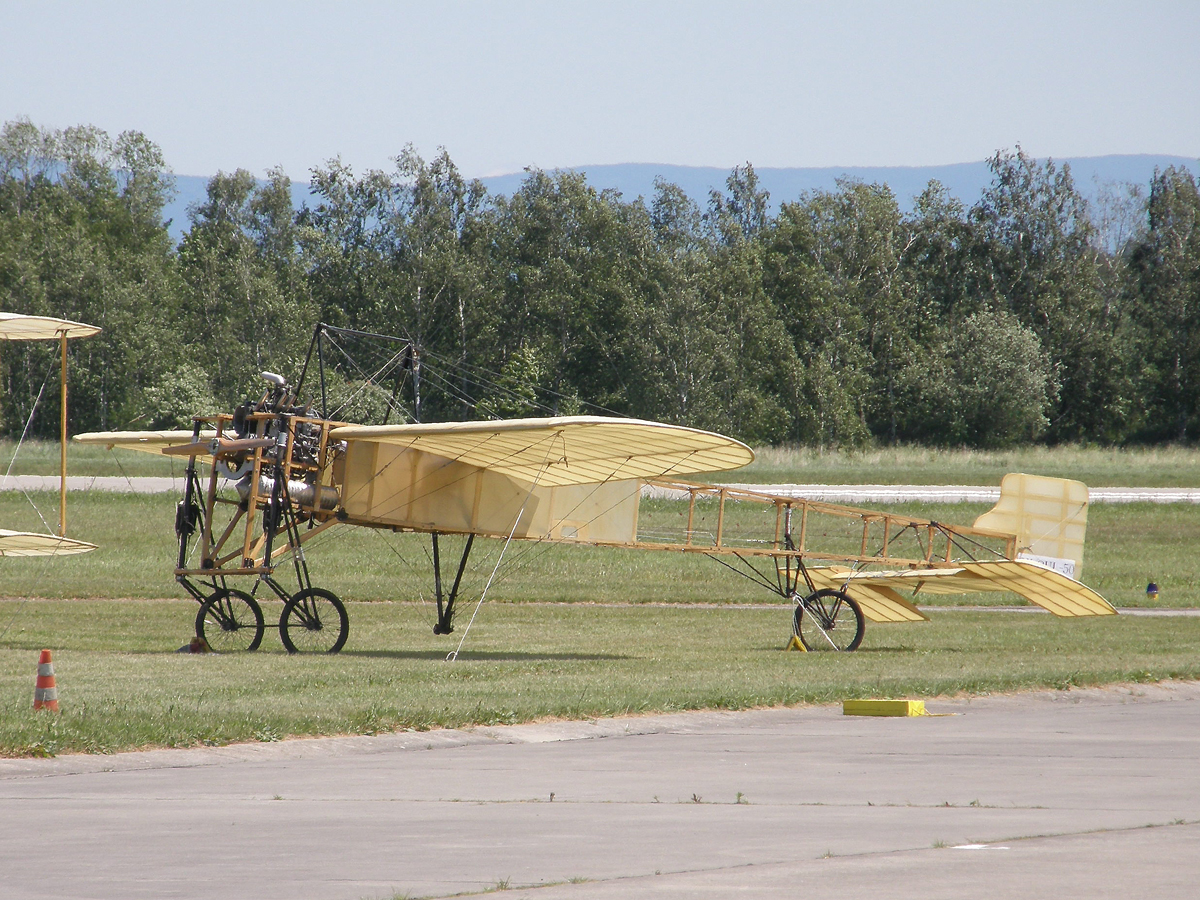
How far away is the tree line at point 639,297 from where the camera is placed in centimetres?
6106

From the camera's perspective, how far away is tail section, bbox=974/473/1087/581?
64.9 ft

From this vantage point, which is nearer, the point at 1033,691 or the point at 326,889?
the point at 326,889

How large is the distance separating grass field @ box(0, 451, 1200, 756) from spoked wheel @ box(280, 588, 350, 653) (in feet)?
1.22

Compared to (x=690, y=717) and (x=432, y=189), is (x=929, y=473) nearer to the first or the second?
(x=432, y=189)

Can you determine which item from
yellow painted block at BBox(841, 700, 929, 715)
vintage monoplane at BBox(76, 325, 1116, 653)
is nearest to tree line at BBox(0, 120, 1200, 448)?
vintage monoplane at BBox(76, 325, 1116, 653)

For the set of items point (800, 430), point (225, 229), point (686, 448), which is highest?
point (225, 229)

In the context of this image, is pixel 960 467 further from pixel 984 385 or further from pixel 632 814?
pixel 632 814

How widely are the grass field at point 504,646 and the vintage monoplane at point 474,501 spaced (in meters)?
0.74

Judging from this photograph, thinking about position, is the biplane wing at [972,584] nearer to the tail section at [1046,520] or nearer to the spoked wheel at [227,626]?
the tail section at [1046,520]

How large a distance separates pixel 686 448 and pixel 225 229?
6236 cm

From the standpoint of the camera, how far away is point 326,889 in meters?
5.02

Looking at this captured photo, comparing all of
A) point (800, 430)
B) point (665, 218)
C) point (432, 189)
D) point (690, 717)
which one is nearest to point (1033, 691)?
point (690, 717)

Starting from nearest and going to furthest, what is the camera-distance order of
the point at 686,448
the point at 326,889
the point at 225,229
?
the point at 326,889
the point at 686,448
the point at 225,229

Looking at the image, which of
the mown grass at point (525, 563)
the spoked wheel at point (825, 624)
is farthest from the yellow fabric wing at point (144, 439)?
the spoked wheel at point (825, 624)
